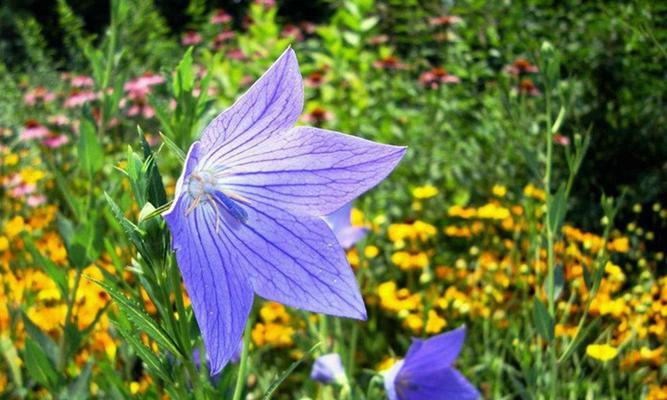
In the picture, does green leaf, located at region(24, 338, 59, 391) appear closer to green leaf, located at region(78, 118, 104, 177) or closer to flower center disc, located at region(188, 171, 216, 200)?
green leaf, located at region(78, 118, 104, 177)

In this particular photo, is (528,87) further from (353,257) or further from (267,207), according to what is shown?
(267,207)

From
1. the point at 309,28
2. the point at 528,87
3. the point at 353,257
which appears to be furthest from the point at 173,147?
the point at 309,28

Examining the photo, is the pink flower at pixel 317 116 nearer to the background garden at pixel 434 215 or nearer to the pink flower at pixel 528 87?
the background garden at pixel 434 215

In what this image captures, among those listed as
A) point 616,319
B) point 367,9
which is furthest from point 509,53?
point 616,319

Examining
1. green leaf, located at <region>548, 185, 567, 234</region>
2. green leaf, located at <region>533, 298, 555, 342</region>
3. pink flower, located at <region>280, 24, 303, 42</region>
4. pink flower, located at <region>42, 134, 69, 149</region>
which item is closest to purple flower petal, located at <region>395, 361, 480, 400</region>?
green leaf, located at <region>533, 298, 555, 342</region>

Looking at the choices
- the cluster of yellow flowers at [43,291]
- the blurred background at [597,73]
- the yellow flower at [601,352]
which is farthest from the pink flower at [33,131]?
the yellow flower at [601,352]
